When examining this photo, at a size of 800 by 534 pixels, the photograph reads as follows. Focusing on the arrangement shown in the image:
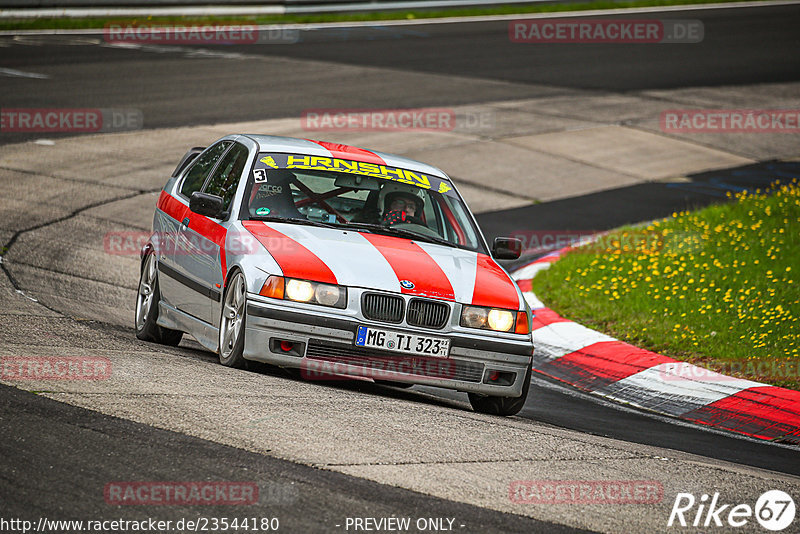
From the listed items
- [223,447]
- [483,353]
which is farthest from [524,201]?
[223,447]

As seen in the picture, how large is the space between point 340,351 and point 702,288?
517cm

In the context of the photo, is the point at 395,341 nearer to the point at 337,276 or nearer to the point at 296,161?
the point at 337,276

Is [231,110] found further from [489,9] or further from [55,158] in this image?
[489,9]

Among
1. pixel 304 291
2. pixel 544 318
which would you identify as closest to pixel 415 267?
pixel 304 291

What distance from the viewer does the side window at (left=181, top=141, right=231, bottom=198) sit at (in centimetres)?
887

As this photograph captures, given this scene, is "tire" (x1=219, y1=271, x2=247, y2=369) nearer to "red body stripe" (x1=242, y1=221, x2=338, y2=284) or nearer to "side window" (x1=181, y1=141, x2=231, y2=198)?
"red body stripe" (x1=242, y1=221, x2=338, y2=284)

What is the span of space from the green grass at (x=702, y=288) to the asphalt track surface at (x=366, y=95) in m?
1.26

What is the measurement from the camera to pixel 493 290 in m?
7.45

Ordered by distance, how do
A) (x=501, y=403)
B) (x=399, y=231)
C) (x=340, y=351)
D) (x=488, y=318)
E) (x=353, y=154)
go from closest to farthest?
1. (x=340, y=351)
2. (x=488, y=318)
3. (x=501, y=403)
4. (x=399, y=231)
5. (x=353, y=154)

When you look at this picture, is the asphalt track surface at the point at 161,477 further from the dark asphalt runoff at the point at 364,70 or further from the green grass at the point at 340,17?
the green grass at the point at 340,17

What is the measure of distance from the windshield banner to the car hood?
580 mm

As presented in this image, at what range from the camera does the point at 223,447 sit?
5.34 meters

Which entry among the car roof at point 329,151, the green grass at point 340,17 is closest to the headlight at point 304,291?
the car roof at point 329,151

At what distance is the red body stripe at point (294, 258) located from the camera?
7.05 m
